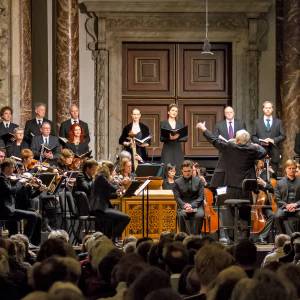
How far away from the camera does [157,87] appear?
17547mm

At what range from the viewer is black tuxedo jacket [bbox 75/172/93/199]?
12.8m

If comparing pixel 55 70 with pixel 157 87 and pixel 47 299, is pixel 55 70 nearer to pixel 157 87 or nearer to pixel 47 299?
pixel 157 87

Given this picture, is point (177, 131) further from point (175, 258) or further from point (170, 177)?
point (175, 258)

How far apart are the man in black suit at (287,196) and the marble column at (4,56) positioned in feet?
16.8

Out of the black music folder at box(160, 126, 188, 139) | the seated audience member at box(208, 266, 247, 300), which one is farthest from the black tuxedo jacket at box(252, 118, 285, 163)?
the seated audience member at box(208, 266, 247, 300)

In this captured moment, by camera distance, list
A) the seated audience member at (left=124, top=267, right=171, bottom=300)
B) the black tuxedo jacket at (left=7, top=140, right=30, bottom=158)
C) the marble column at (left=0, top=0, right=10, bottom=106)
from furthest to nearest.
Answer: the marble column at (left=0, top=0, right=10, bottom=106)
the black tuxedo jacket at (left=7, top=140, right=30, bottom=158)
the seated audience member at (left=124, top=267, right=171, bottom=300)

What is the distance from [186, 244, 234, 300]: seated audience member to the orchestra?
612 centimetres

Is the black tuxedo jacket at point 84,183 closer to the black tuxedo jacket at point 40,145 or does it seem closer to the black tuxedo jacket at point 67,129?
the black tuxedo jacket at point 40,145

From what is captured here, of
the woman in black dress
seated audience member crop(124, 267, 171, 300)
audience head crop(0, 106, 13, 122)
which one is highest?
audience head crop(0, 106, 13, 122)

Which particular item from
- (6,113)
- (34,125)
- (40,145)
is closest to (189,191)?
(40,145)

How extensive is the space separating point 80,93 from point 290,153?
13.2 ft

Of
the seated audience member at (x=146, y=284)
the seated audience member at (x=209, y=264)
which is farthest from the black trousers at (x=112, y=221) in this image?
the seated audience member at (x=146, y=284)

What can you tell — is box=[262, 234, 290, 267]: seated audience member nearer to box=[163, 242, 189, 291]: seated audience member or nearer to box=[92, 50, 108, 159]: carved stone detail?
box=[163, 242, 189, 291]: seated audience member

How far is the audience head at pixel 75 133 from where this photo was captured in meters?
14.6
